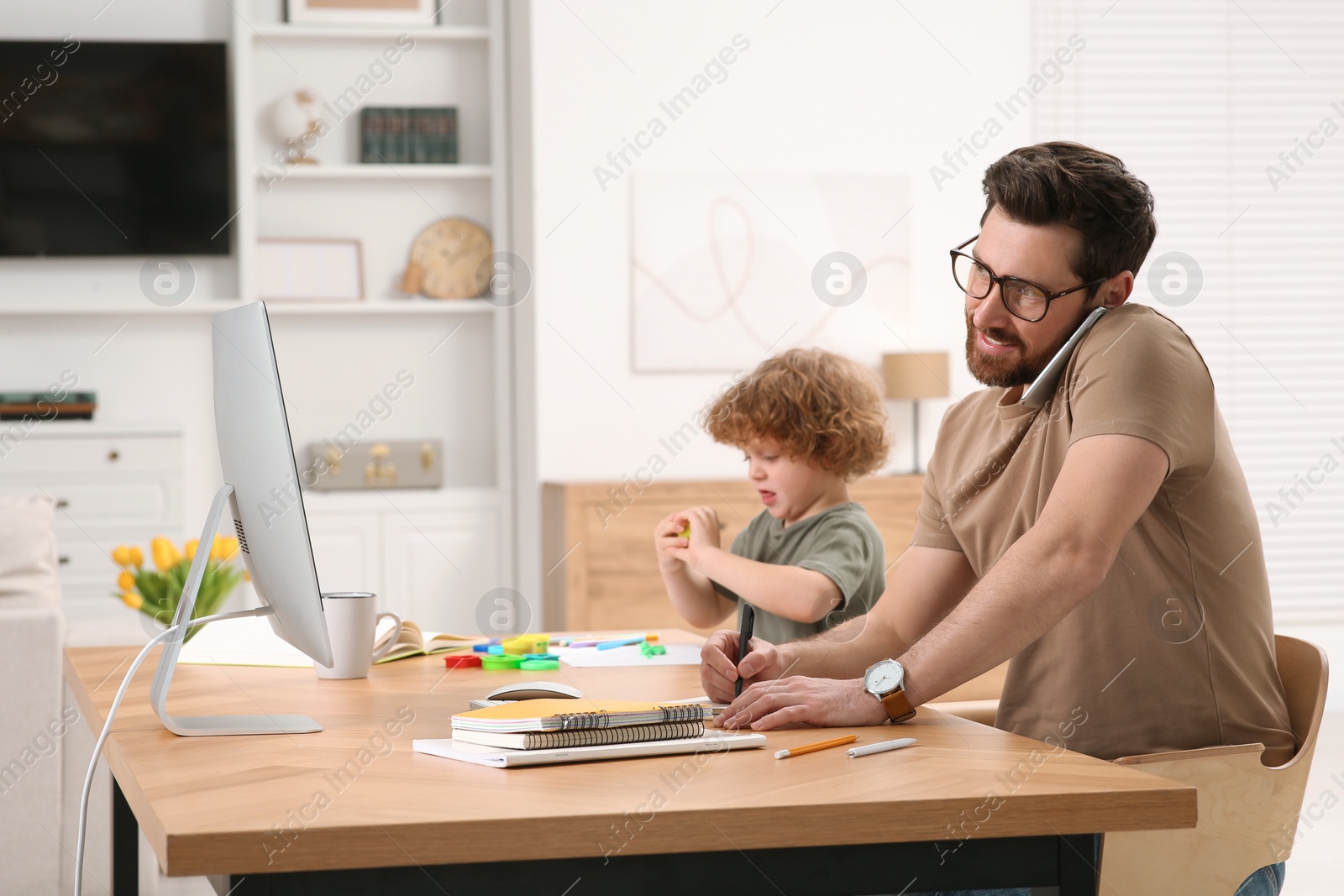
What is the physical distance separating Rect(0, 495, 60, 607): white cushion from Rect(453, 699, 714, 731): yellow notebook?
1.67 metres

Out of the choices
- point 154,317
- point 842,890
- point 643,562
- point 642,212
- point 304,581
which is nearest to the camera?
point 842,890

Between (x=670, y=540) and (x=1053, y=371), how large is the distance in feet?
2.71

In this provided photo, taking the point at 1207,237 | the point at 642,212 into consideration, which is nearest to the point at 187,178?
the point at 642,212

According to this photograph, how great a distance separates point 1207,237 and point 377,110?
3.34 m

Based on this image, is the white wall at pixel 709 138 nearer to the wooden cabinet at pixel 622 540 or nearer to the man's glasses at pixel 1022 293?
the wooden cabinet at pixel 622 540

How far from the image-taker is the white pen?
118 centimetres

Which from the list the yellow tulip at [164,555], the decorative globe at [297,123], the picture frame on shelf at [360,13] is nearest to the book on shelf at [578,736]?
the yellow tulip at [164,555]

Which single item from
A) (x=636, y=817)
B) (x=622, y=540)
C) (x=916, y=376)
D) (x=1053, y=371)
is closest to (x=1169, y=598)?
(x=1053, y=371)

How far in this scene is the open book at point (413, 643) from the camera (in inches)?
75.7

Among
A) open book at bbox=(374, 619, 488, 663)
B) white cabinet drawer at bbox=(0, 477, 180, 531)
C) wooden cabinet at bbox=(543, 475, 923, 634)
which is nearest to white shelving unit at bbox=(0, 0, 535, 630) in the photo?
white cabinet drawer at bbox=(0, 477, 180, 531)

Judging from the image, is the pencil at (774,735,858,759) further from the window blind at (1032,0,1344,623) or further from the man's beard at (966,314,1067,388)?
the window blind at (1032,0,1344,623)

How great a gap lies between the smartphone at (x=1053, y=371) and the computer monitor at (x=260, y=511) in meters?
0.83

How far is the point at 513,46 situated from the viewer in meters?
5.08

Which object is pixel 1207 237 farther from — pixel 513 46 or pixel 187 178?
pixel 187 178
